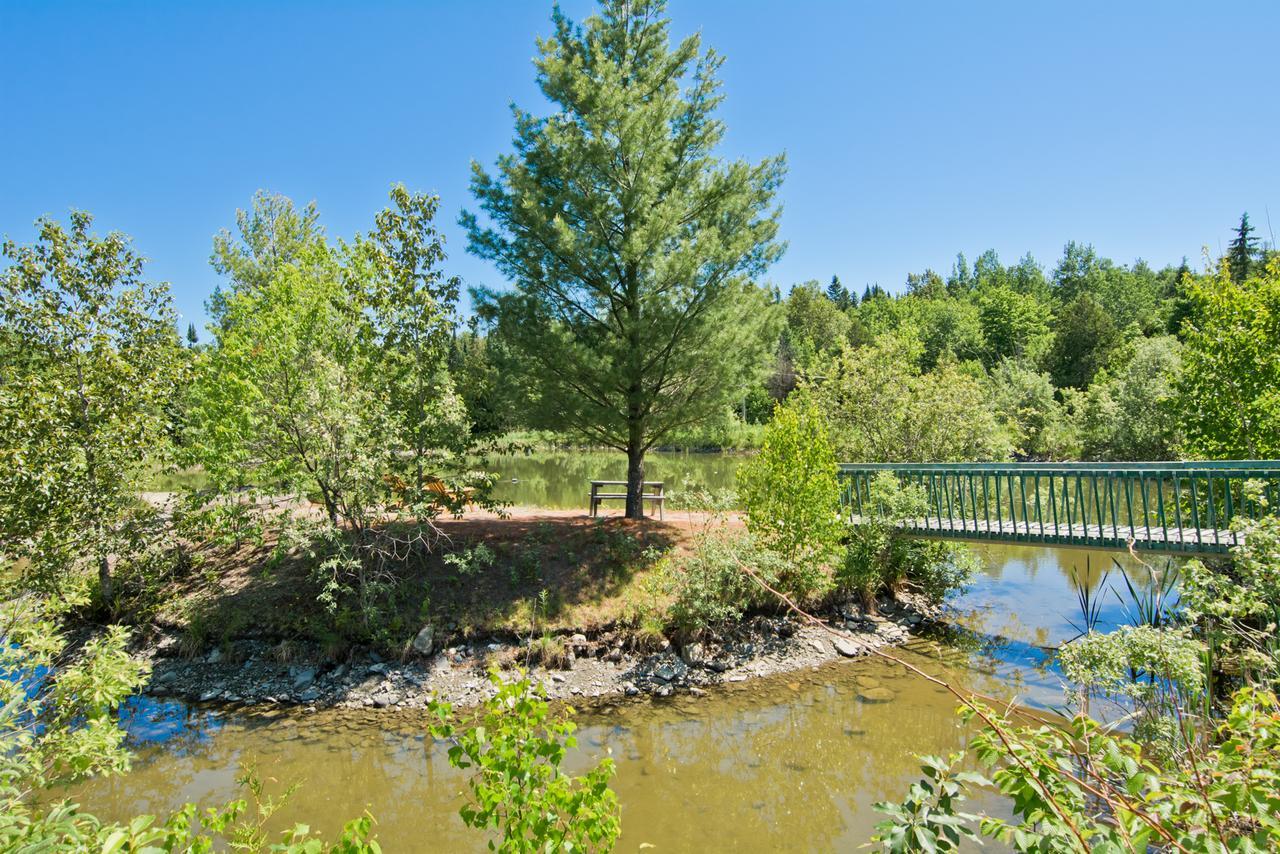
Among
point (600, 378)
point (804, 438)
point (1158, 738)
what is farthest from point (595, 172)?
point (1158, 738)

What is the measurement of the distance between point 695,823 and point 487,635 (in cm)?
551

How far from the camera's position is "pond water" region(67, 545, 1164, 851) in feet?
24.8

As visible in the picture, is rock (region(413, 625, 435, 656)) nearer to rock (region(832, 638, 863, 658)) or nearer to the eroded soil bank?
the eroded soil bank

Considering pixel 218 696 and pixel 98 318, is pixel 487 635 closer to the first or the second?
pixel 218 696

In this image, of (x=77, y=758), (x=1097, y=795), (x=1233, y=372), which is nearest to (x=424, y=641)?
(x=77, y=758)

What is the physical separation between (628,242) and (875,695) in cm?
920

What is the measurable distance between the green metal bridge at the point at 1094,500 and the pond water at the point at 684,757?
2240mm

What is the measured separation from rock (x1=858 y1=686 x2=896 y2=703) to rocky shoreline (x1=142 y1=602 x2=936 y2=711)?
124cm

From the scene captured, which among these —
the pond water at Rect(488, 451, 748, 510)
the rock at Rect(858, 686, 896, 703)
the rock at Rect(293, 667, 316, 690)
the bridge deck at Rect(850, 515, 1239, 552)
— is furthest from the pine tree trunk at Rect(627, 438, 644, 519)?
the rock at Rect(293, 667, 316, 690)

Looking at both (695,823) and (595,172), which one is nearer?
(695,823)

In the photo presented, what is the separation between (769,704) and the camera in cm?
1040

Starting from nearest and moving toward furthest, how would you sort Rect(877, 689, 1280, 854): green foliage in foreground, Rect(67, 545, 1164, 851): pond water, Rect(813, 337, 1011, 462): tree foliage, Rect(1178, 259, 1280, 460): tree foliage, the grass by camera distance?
Rect(877, 689, 1280, 854): green foliage in foreground → Rect(67, 545, 1164, 851): pond water → Rect(1178, 259, 1280, 460): tree foliage → the grass → Rect(813, 337, 1011, 462): tree foliage

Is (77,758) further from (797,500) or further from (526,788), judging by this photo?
(797,500)

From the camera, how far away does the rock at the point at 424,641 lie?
1149cm
